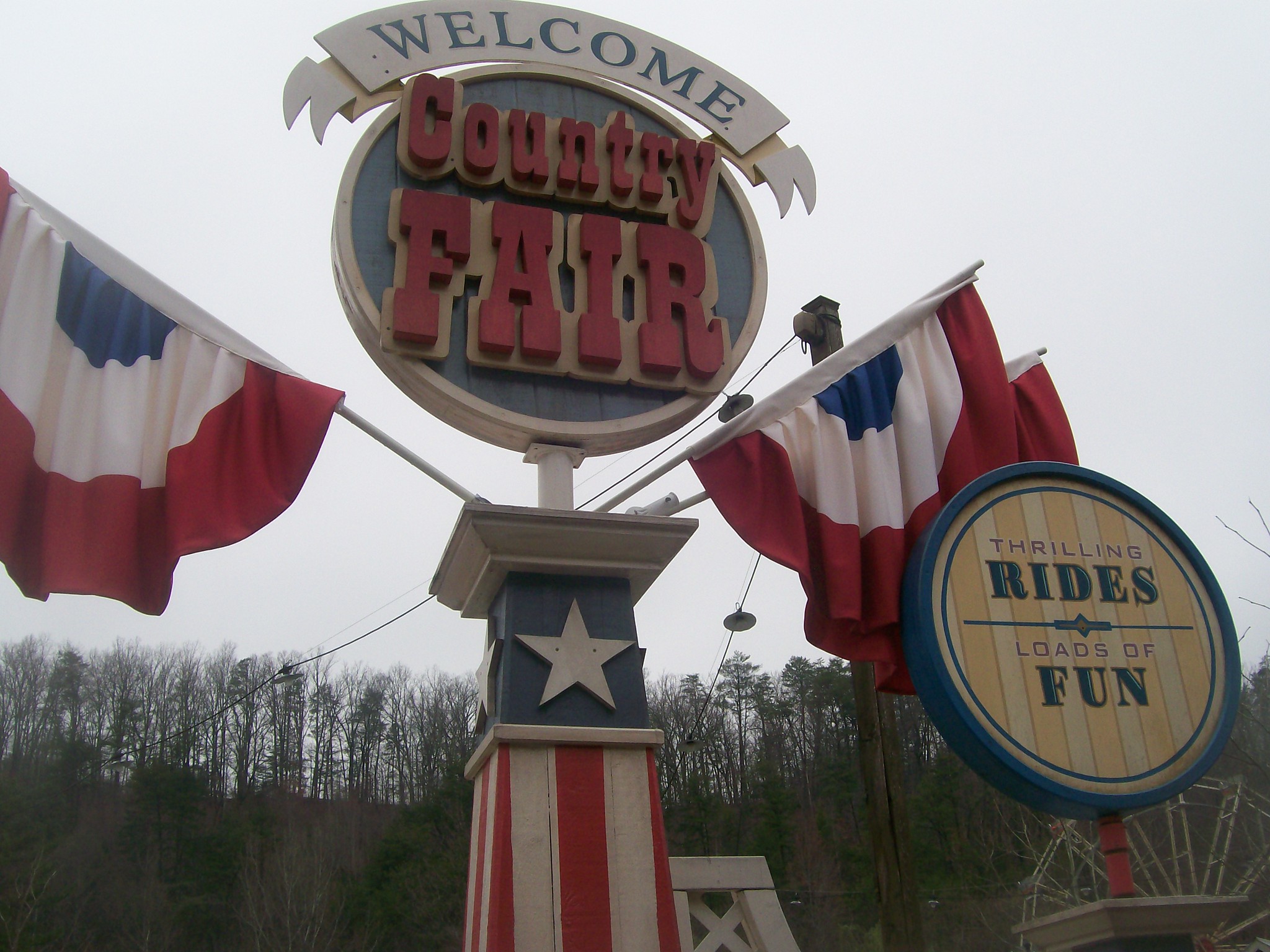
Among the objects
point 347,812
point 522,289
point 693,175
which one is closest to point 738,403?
point 693,175

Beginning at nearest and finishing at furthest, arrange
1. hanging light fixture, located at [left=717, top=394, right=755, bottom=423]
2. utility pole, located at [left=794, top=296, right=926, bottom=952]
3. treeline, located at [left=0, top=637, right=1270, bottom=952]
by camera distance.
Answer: hanging light fixture, located at [left=717, top=394, right=755, bottom=423], utility pole, located at [left=794, top=296, right=926, bottom=952], treeline, located at [left=0, top=637, right=1270, bottom=952]

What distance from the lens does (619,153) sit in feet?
17.9

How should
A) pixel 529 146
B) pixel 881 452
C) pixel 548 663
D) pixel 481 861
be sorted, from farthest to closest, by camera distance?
pixel 529 146 < pixel 881 452 < pixel 548 663 < pixel 481 861

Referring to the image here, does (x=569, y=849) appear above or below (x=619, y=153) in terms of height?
below

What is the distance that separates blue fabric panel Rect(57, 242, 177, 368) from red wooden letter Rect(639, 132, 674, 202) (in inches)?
95.0

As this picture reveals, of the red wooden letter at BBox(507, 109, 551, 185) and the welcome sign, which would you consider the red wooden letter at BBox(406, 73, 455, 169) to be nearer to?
the welcome sign

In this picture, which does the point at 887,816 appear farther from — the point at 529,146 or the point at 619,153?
the point at 529,146

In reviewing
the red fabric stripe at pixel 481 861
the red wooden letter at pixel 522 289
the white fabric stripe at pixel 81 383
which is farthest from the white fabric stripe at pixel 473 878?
the red wooden letter at pixel 522 289

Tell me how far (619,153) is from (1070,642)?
3283 mm

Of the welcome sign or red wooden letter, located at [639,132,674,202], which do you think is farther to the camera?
red wooden letter, located at [639,132,674,202]

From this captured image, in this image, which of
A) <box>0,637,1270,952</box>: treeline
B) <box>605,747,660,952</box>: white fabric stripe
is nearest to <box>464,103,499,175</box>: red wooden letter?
<box>605,747,660,952</box>: white fabric stripe

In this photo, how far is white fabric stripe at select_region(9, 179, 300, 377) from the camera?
4395mm

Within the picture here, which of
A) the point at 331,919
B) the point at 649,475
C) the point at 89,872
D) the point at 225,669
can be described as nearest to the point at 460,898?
the point at 331,919

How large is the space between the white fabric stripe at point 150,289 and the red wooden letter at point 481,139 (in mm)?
1455
